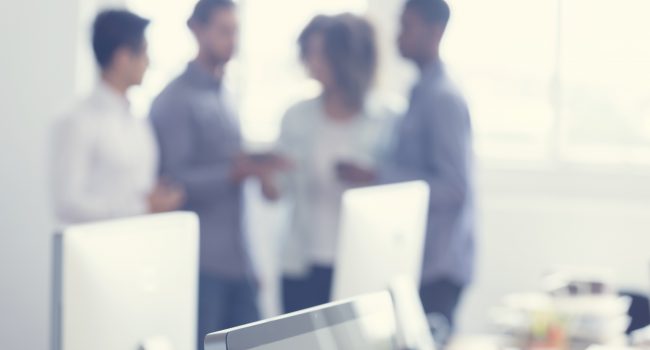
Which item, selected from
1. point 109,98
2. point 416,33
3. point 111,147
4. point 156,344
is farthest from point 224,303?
point 156,344

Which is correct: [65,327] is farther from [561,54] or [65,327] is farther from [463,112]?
[561,54]

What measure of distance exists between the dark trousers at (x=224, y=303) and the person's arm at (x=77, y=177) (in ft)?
1.63

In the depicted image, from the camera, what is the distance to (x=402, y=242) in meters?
2.73

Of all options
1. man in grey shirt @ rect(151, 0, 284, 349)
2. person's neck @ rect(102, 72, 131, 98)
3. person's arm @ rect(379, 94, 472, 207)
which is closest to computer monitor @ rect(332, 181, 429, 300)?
person's arm @ rect(379, 94, 472, 207)

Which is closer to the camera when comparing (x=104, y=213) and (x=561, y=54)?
(x=104, y=213)

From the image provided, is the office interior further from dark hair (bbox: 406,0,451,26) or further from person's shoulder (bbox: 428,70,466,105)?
person's shoulder (bbox: 428,70,466,105)

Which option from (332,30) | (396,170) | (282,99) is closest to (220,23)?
(332,30)

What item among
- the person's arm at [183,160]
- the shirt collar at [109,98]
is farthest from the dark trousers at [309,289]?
the shirt collar at [109,98]

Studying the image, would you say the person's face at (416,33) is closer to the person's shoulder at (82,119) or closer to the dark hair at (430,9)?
the dark hair at (430,9)

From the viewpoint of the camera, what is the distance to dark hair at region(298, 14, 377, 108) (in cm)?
384

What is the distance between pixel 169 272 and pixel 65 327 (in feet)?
0.99

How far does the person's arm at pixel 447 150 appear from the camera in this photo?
11.7 ft

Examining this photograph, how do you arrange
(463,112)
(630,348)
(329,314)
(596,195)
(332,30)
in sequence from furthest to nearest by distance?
(596,195) → (332,30) → (463,112) → (630,348) → (329,314)

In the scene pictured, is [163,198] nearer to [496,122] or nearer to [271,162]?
[271,162]
